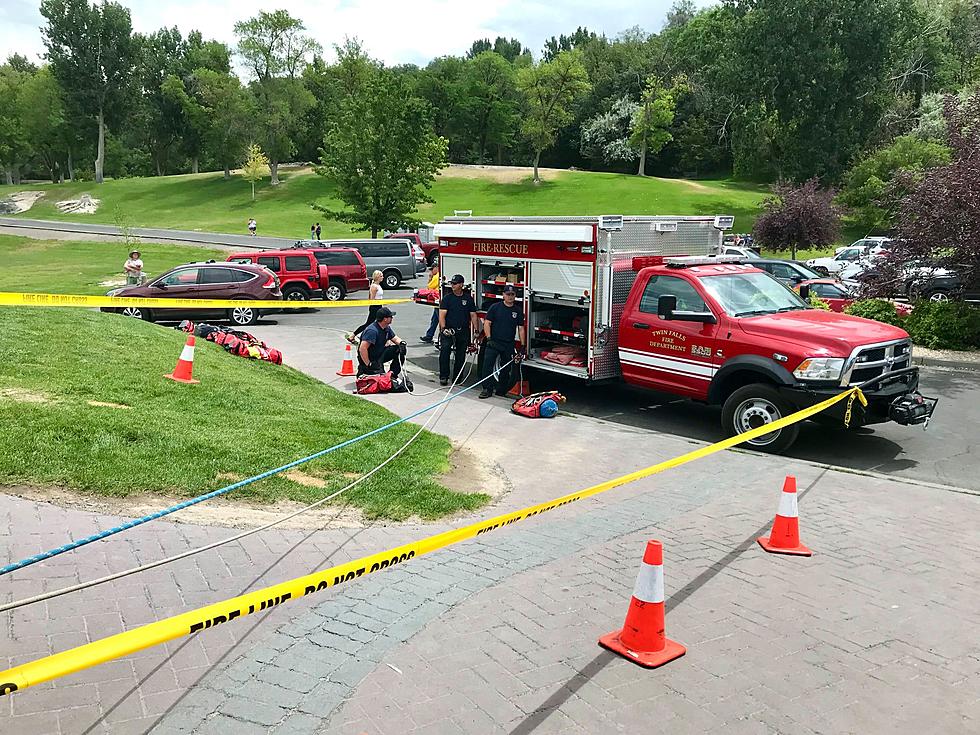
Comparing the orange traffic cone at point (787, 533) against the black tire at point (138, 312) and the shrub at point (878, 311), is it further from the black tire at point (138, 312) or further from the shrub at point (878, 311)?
the black tire at point (138, 312)

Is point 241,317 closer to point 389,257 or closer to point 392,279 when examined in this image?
point 392,279

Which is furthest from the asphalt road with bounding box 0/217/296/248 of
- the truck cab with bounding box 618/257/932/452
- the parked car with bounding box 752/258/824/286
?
the truck cab with bounding box 618/257/932/452

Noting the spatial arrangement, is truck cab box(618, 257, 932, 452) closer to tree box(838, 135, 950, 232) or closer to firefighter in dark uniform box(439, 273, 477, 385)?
firefighter in dark uniform box(439, 273, 477, 385)

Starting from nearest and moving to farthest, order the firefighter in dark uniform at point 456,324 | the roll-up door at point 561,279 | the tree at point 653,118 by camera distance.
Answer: the roll-up door at point 561,279 → the firefighter in dark uniform at point 456,324 → the tree at point 653,118

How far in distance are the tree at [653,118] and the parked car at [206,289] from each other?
205 feet

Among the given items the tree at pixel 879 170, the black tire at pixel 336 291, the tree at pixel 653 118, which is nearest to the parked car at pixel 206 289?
the black tire at pixel 336 291

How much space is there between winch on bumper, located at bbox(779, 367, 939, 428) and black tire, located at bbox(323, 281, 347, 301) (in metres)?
18.2

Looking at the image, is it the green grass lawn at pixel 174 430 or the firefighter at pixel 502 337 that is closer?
the green grass lawn at pixel 174 430

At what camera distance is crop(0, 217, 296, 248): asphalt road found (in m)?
49.6

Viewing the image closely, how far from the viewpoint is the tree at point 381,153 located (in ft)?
125

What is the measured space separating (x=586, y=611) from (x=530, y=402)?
19.9ft

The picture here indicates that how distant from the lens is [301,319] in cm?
2138

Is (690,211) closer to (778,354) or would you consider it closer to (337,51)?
(337,51)

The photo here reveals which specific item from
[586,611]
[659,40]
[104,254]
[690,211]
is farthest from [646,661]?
[659,40]
